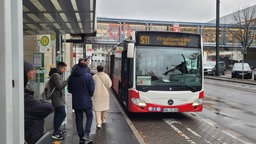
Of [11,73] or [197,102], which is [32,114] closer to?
[11,73]

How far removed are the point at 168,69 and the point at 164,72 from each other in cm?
16

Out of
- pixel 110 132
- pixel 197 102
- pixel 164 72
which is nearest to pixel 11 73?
pixel 110 132

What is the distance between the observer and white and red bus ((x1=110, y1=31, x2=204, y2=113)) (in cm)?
948

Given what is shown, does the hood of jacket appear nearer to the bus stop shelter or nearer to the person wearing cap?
the person wearing cap

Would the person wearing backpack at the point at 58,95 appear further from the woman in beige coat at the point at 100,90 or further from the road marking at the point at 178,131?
the road marking at the point at 178,131

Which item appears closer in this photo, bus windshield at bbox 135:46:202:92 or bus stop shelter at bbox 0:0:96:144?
bus stop shelter at bbox 0:0:96:144

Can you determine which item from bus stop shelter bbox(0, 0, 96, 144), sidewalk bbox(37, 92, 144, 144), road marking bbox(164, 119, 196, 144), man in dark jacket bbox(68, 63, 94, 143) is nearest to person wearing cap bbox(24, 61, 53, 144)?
bus stop shelter bbox(0, 0, 96, 144)

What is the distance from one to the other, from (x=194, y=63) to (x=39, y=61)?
504 centimetres

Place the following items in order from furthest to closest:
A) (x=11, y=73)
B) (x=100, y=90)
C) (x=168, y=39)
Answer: (x=168, y=39)
(x=100, y=90)
(x=11, y=73)

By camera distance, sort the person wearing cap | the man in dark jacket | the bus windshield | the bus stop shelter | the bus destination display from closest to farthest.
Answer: the bus stop shelter
the person wearing cap
the man in dark jacket
the bus windshield
the bus destination display

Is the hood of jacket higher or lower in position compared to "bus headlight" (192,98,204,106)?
higher

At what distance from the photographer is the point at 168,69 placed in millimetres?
9820

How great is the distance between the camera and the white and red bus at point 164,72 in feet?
31.1

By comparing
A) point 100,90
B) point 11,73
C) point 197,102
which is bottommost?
point 197,102
